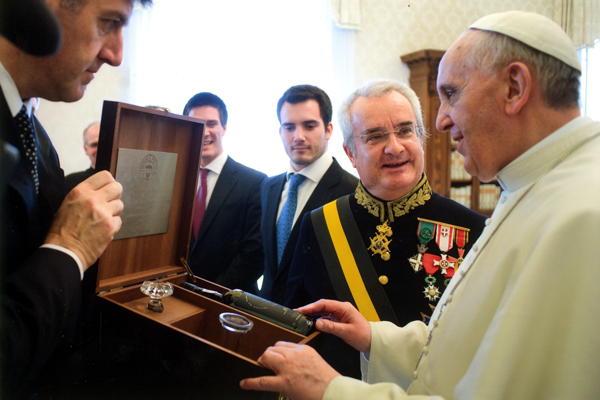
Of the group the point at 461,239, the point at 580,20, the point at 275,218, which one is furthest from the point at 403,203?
the point at 580,20

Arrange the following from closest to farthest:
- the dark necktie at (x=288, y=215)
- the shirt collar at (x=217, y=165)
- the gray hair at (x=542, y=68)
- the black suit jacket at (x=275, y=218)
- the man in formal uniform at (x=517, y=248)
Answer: the man in formal uniform at (x=517, y=248) < the gray hair at (x=542, y=68) < the black suit jacket at (x=275, y=218) < the dark necktie at (x=288, y=215) < the shirt collar at (x=217, y=165)

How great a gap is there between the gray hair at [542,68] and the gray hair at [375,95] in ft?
2.02

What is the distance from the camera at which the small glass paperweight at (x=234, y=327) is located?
94 cm

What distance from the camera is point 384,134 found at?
1393 mm

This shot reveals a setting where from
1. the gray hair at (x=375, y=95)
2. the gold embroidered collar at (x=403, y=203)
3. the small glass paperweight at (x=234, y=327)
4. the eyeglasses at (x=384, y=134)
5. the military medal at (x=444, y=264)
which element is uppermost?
the gray hair at (x=375, y=95)

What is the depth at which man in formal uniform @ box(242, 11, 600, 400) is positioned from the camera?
2.06ft

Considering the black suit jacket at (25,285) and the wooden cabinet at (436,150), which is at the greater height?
the wooden cabinet at (436,150)

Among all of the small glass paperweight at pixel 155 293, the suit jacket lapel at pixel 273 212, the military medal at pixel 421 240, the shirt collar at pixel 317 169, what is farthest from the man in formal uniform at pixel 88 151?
the military medal at pixel 421 240

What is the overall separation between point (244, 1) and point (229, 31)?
0.32m

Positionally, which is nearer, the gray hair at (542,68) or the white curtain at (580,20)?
the gray hair at (542,68)

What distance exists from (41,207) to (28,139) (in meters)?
0.16

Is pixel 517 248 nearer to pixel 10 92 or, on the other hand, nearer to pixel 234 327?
pixel 234 327

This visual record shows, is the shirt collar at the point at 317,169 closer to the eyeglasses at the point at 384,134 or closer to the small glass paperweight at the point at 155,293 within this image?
the eyeglasses at the point at 384,134

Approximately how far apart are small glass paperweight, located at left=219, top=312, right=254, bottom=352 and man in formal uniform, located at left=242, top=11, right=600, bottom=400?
0.54 feet
